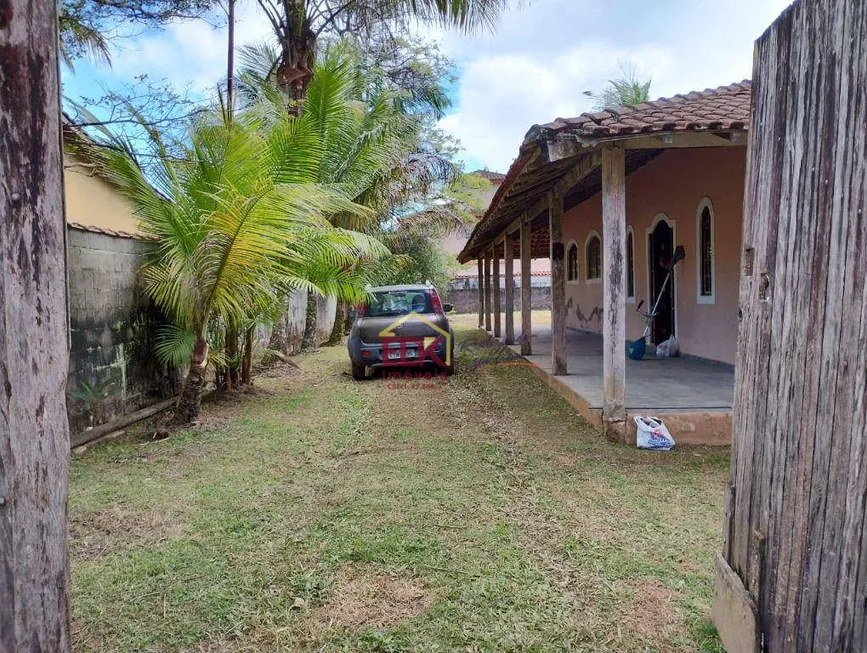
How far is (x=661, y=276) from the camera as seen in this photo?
33.8 ft

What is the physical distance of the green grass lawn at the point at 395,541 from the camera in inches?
104

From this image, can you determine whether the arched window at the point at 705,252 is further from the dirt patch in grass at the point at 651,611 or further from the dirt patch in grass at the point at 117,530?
the dirt patch in grass at the point at 117,530

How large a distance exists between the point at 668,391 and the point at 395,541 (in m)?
4.23

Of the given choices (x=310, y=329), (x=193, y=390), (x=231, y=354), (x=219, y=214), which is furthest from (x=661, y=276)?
(x=310, y=329)

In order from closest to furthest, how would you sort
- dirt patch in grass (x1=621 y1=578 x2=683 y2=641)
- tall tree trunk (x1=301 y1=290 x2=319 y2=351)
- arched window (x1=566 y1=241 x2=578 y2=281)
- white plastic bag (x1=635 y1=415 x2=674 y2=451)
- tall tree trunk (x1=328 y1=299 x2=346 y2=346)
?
1. dirt patch in grass (x1=621 y1=578 x2=683 y2=641)
2. white plastic bag (x1=635 y1=415 x2=674 y2=451)
3. tall tree trunk (x1=301 y1=290 x2=319 y2=351)
4. arched window (x1=566 y1=241 x2=578 y2=281)
5. tall tree trunk (x1=328 y1=299 x2=346 y2=346)

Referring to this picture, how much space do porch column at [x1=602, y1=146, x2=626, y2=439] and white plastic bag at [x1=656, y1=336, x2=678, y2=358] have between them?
4407mm

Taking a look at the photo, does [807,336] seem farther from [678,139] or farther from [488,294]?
[488,294]

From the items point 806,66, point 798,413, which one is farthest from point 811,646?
point 806,66

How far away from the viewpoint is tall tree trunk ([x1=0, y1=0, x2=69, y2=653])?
4.98ft

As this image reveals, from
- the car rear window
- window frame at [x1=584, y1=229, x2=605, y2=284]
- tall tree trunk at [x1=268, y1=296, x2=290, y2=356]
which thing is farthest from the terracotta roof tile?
tall tree trunk at [x1=268, y1=296, x2=290, y2=356]

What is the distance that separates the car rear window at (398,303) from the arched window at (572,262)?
262 inches

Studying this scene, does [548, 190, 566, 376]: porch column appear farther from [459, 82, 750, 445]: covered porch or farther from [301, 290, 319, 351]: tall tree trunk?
[301, 290, 319, 351]: tall tree trunk

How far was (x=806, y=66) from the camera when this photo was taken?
6.15ft

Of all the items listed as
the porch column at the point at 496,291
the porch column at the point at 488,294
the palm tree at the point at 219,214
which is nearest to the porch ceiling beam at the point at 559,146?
the palm tree at the point at 219,214
